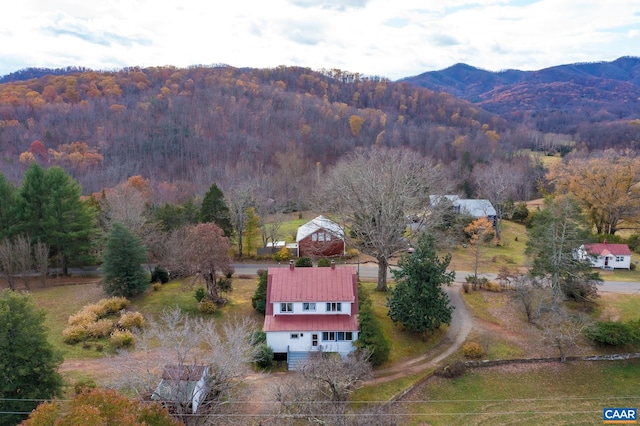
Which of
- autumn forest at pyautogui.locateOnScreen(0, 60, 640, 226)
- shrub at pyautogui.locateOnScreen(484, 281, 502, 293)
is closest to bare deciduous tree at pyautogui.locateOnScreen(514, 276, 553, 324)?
shrub at pyautogui.locateOnScreen(484, 281, 502, 293)

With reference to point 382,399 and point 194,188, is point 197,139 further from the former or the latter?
point 382,399

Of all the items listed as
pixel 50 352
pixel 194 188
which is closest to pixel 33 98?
pixel 194 188

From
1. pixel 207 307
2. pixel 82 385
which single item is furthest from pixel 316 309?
pixel 82 385

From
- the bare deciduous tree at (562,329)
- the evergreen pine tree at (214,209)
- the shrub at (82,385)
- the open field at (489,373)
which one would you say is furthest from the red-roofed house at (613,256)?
the shrub at (82,385)

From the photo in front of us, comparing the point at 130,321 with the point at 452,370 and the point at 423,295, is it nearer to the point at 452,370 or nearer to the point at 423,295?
the point at 423,295

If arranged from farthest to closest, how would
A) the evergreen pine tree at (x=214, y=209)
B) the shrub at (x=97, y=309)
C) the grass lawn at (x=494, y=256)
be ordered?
the evergreen pine tree at (x=214, y=209)
the grass lawn at (x=494, y=256)
the shrub at (x=97, y=309)

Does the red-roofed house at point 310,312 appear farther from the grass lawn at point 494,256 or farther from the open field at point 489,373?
the grass lawn at point 494,256
